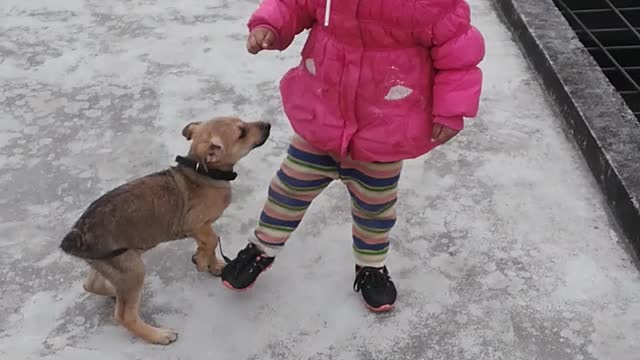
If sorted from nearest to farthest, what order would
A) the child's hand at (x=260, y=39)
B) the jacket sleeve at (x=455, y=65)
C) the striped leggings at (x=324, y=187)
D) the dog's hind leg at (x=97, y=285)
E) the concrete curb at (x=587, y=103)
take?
1. the jacket sleeve at (x=455, y=65)
2. the child's hand at (x=260, y=39)
3. the striped leggings at (x=324, y=187)
4. the dog's hind leg at (x=97, y=285)
5. the concrete curb at (x=587, y=103)

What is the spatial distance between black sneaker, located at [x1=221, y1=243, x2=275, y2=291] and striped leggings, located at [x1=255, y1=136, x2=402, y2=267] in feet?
0.11

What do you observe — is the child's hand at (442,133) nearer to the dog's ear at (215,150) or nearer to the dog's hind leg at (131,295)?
the dog's ear at (215,150)

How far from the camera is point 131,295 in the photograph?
2332 mm

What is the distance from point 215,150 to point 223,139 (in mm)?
52

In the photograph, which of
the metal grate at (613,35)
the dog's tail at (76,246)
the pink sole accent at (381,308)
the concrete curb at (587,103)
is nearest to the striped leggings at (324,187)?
the pink sole accent at (381,308)

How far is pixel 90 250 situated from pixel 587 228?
168cm

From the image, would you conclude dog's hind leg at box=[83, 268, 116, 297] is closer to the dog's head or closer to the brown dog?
the brown dog

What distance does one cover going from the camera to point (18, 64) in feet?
12.0

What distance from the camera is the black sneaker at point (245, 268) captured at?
2529mm

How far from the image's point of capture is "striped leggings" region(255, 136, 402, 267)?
2.34 metres

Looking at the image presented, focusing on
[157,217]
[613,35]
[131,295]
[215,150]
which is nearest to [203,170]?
[215,150]

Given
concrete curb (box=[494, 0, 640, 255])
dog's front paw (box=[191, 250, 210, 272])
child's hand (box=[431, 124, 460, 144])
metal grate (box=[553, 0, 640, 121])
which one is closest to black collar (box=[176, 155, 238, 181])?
dog's front paw (box=[191, 250, 210, 272])

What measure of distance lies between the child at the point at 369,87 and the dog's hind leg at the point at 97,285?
564mm

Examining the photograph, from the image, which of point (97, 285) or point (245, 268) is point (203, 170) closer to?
point (245, 268)
